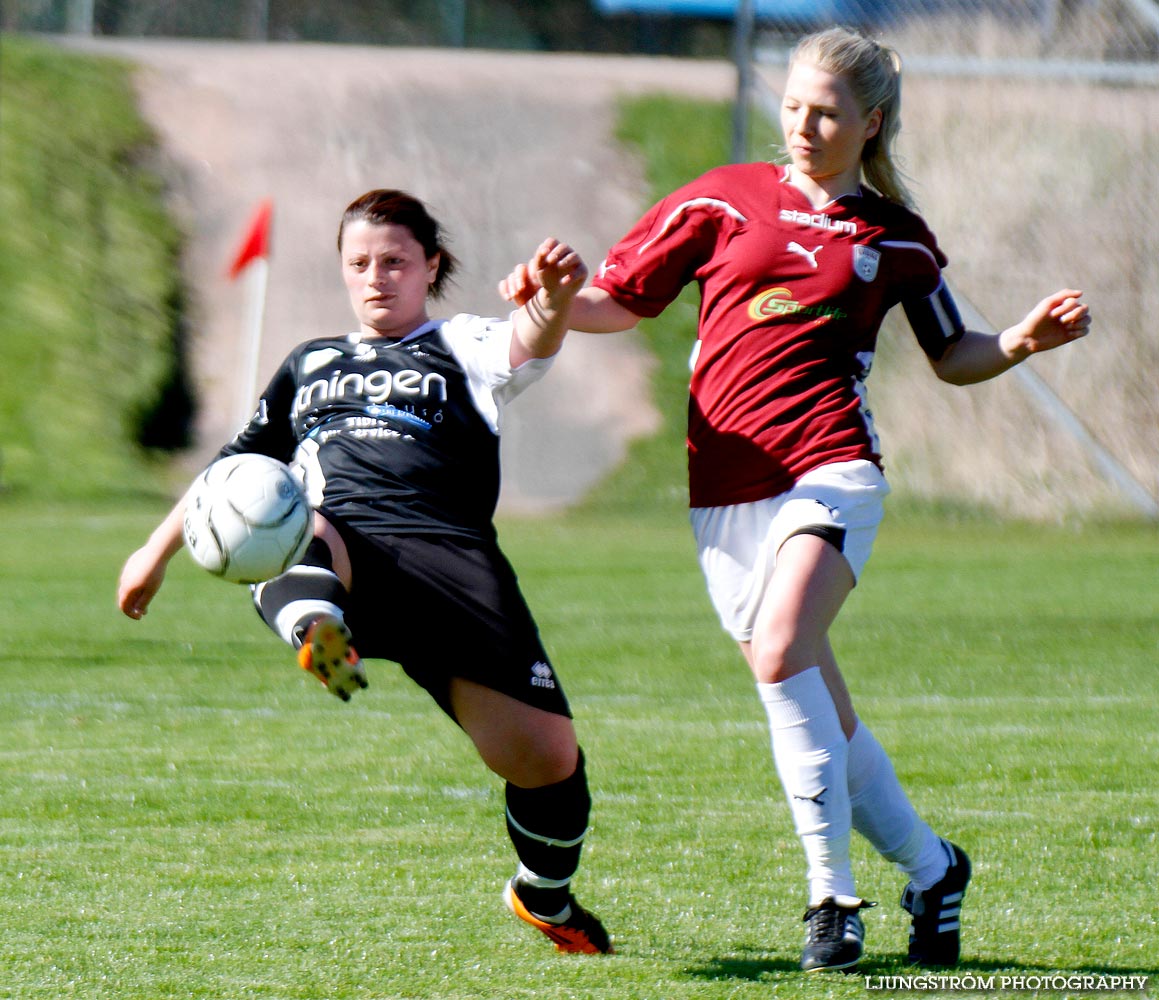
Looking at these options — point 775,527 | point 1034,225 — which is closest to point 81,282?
point 1034,225

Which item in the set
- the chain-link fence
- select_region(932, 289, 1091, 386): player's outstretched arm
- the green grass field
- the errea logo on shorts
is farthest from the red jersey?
the chain-link fence

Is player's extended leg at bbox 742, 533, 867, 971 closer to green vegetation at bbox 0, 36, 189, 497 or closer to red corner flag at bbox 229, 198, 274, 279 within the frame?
red corner flag at bbox 229, 198, 274, 279

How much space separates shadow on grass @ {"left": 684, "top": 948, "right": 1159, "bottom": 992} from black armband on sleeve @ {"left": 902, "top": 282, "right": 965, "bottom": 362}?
1.35 m

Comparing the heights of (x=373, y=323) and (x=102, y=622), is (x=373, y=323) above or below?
above

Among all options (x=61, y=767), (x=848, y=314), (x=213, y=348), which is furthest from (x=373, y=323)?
(x=213, y=348)

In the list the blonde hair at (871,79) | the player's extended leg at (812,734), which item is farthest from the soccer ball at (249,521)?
the blonde hair at (871,79)

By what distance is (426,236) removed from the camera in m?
4.05

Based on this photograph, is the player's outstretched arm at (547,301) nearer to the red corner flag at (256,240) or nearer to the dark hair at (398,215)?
the dark hair at (398,215)

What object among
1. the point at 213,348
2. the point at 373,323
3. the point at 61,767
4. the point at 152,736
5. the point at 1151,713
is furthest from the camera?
the point at 213,348

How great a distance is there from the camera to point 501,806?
5.42 meters

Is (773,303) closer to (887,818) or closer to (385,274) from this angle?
(385,274)

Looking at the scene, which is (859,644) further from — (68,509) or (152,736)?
(68,509)

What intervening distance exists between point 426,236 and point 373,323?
228 mm

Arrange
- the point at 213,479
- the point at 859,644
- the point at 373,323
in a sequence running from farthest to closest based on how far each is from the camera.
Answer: the point at 859,644, the point at 373,323, the point at 213,479
